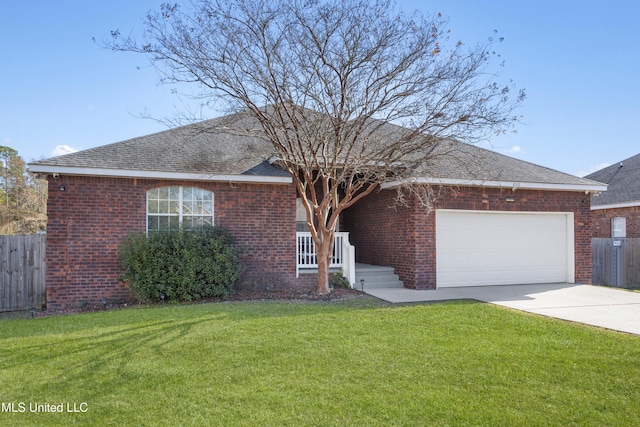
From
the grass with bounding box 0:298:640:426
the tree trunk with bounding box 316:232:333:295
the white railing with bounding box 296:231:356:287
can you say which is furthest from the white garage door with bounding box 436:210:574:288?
the grass with bounding box 0:298:640:426

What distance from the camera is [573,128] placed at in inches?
520

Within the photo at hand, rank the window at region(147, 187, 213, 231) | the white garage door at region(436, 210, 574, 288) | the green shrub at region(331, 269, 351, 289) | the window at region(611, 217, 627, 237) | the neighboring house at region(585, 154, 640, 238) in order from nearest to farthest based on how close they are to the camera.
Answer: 1. the window at region(147, 187, 213, 231)
2. the green shrub at region(331, 269, 351, 289)
3. the white garage door at region(436, 210, 574, 288)
4. the neighboring house at region(585, 154, 640, 238)
5. the window at region(611, 217, 627, 237)

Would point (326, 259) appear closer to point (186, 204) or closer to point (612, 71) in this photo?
point (186, 204)

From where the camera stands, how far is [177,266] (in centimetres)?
999

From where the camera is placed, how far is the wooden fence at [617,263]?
1497cm

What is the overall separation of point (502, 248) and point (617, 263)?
5447mm

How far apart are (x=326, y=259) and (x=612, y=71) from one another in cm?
1018

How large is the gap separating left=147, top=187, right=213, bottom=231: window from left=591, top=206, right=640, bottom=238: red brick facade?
632 inches

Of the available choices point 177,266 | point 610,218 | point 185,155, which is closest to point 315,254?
point 177,266

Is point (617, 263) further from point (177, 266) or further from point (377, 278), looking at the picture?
point (177, 266)

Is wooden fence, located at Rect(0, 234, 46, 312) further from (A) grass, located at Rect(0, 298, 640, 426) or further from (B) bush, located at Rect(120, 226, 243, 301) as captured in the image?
(A) grass, located at Rect(0, 298, 640, 426)

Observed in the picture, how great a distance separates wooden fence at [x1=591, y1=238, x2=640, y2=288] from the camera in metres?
15.0

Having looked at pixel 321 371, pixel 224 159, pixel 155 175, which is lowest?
pixel 321 371

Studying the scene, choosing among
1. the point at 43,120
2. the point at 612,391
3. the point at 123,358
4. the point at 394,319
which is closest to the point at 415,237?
the point at 394,319
